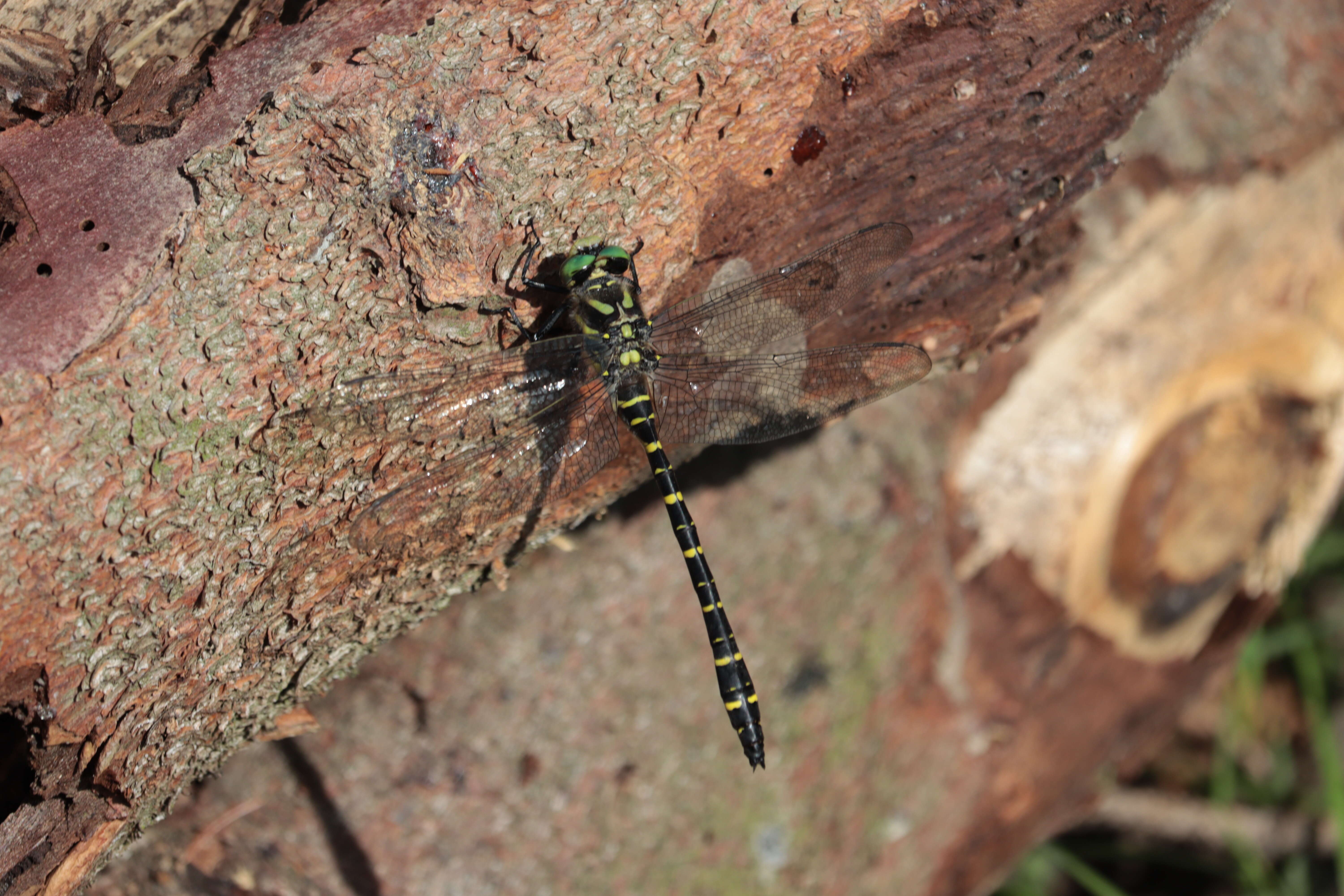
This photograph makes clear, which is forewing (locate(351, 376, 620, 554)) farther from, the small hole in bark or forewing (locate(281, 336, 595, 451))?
the small hole in bark

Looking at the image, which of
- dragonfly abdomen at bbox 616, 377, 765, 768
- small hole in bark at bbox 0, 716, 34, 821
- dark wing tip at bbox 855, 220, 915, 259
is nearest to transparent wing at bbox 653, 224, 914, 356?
dark wing tip at bbox 855, 220, 915, 259

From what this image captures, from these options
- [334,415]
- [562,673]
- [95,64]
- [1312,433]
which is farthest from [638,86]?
[1312,433]

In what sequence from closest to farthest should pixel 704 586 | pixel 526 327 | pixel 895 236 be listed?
pixel 526 327, pixel 895 236, pixel 704 586

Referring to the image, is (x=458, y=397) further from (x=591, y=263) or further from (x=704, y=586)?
(x=704, y=586)

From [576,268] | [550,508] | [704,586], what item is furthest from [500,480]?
[704,586]

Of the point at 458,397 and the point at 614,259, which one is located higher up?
the point at 614,259

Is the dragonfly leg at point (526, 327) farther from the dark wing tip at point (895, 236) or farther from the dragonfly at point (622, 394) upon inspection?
the dark wing tip at point (895, 236)
